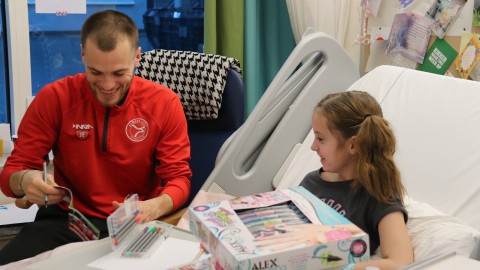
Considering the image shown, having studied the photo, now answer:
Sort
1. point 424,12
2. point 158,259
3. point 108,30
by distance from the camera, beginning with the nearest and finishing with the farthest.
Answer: point 158,259 → point 108,30 → point 424,12

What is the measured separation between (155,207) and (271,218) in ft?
2.26

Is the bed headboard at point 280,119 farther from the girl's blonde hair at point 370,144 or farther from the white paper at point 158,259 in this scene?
the white paper at point 158,259

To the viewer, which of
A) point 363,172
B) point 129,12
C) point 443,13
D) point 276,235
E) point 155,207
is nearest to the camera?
point 276,235

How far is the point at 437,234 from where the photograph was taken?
169cm

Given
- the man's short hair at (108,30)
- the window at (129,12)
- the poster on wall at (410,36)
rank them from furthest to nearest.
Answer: the window at (129,12), the poster on wall at (410,36), the man's short hair at (108,30)

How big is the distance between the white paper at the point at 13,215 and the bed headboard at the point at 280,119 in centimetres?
126

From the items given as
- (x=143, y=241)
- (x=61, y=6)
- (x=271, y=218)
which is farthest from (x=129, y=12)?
(x=271, y=218)

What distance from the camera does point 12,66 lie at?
331 centimetres

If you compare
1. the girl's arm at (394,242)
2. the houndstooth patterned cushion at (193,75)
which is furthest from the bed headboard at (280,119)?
the girl's arm at (394,242)

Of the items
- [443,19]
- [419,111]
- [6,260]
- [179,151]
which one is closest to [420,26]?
[443,19]

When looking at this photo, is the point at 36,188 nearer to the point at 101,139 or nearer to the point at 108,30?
the point at 101,139

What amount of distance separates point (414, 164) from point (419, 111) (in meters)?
0.22

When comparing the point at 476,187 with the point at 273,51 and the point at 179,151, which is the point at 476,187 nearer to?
the point at 179,151

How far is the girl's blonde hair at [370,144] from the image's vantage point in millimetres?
1669
